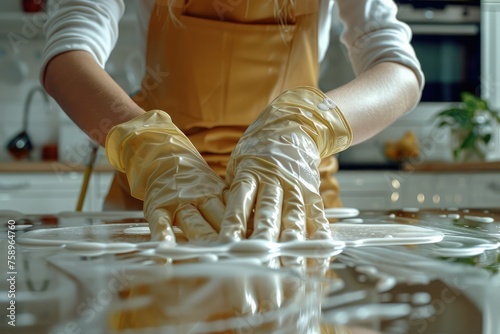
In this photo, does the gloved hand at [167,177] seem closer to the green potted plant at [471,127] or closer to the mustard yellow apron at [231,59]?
the mustard yellow apron at [231,59]

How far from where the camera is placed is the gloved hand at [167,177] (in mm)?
597

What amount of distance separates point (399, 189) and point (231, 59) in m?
1.71

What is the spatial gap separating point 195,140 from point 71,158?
194 centimetres

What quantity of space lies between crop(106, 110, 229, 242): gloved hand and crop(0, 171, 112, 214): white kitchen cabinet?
1829 mm

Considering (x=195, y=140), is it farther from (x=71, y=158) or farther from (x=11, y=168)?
(x=71, y=158)

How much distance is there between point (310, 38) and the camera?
1099 millimetres

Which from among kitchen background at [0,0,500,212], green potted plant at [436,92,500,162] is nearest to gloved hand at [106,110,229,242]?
kitchen background at [0,0,500,212]

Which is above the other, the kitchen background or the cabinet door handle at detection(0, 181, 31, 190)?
the kitchen background

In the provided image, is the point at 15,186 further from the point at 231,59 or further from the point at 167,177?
the point at 167,177

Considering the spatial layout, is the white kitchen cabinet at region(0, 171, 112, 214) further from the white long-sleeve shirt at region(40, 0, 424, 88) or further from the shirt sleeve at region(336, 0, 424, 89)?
the shirt sleeve at region(336, 0, 424, 89)

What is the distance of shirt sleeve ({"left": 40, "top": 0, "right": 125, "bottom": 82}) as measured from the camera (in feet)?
3.27

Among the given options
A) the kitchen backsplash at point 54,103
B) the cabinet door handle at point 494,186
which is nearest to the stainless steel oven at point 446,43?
the kitchen backsplash at point 54,103

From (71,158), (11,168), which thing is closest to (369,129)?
(11,168)

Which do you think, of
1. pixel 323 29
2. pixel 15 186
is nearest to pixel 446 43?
pixel 323 29
